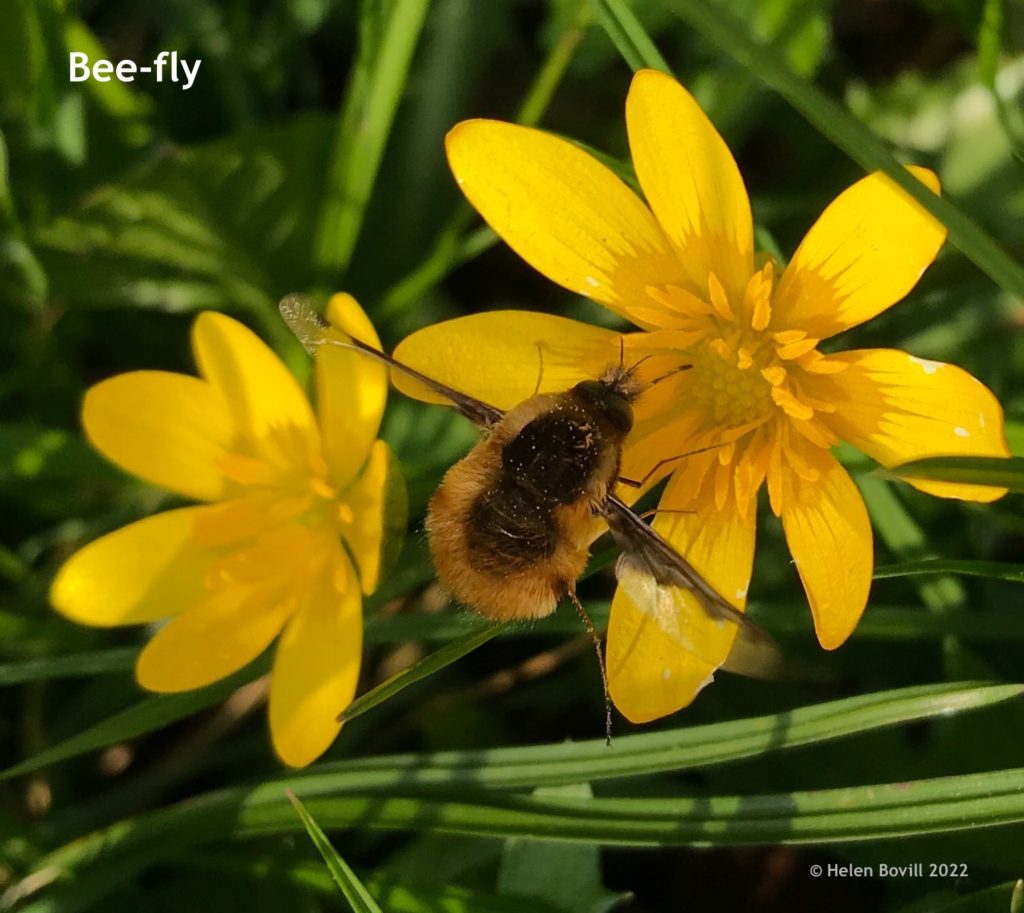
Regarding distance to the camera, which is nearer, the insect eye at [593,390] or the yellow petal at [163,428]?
the insect eye at [593,390]

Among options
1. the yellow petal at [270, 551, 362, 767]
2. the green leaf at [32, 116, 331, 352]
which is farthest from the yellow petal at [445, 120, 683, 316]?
the green leaf at [32, 116, 331, 352]

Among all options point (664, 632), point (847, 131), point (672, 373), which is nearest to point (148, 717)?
point (664, 632)

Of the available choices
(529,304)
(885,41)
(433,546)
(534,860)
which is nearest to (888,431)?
(433,546)

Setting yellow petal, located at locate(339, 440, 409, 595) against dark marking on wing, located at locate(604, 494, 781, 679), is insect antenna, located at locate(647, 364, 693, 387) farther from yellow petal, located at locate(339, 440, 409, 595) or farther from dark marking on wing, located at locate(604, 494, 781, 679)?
yellow petal, located at locate(339, 440, 409, 595)

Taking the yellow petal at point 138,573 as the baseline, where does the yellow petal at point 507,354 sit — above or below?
above

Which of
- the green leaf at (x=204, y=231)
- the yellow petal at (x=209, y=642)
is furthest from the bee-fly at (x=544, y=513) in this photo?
the green leaf at (x=204, y=231)

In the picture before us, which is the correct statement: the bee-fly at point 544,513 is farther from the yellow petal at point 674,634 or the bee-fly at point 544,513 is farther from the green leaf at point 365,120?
the green leaf at point 365,120

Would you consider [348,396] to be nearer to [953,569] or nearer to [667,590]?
[667,590]

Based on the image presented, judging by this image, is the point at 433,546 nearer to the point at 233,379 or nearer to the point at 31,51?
the point at 233,379
